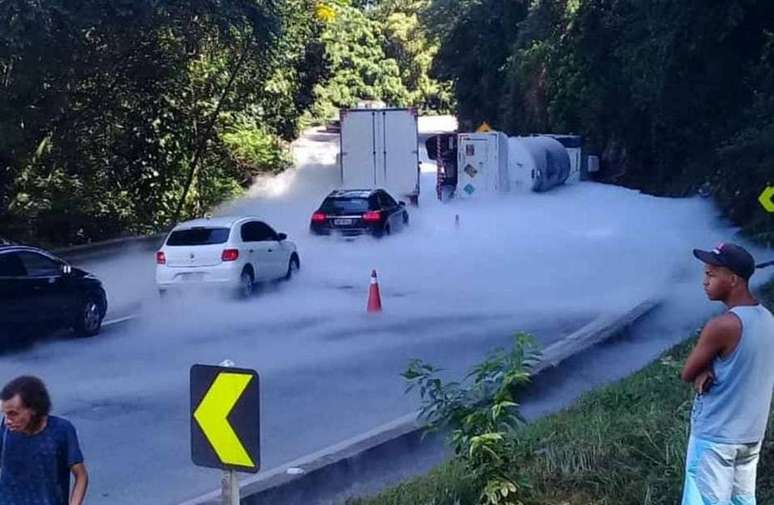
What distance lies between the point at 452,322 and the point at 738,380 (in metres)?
12.8

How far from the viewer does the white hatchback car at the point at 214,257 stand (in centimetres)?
2123

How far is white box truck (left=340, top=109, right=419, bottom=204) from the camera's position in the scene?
119 feet

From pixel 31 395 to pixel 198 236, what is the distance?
1614cm

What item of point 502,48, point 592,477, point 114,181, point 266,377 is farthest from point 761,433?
point 502,48

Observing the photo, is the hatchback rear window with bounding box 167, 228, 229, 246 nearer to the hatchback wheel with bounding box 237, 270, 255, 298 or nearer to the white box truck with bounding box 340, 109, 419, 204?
the hatchback wheel with bounding box 237, 270, 255, 298

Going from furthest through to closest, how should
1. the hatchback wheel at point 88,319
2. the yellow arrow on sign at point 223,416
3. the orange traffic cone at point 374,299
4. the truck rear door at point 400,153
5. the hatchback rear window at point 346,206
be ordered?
1. the truck rear door at point 400,153
2. the hatchback rear window at point 346,206
3. the orange traffic cone at point 374,299
4. the hatchback wheel at point 88,319
5. the yellow arrow on sign at point 223,416

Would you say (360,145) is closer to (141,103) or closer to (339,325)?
(141,103)

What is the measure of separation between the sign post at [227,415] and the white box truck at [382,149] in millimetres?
30223

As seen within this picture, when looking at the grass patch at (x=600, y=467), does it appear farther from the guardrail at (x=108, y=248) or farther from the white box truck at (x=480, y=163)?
the white box truck at (x=480, y=163)

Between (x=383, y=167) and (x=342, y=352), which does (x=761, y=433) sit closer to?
(x=342, y=352)

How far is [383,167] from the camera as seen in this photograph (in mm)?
36375

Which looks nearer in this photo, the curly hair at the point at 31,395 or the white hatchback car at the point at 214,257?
the curly hair at the point at 31,395

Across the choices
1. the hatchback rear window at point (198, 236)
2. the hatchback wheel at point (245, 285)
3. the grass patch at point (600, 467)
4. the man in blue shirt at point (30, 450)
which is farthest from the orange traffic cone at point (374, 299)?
the man in blue shirt at point (30, 450)

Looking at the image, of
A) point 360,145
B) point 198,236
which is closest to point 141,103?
point 360,145
